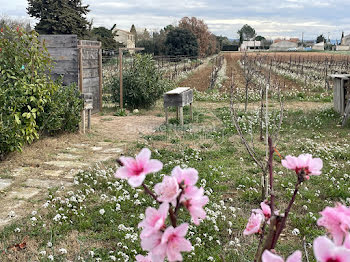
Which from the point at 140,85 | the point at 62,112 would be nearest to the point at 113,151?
the point at 62,112

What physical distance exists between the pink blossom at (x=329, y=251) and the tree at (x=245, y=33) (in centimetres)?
10056

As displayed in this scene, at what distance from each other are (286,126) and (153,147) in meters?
4.14

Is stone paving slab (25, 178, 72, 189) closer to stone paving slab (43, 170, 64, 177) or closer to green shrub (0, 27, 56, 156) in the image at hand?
stone paving slab (43, 170, 64, 177)

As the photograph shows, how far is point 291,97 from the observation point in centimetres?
1533

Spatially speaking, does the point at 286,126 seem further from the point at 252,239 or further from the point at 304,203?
the point at 252,239

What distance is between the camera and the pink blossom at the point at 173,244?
919 mm

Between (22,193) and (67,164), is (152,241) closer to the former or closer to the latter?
(22,193)

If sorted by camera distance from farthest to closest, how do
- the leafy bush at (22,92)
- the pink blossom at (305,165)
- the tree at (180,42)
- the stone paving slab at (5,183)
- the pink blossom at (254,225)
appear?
1. the tree at (180,42)
2. the leafy bush at (22,92)
3. the stone paving slab at (5,183)
4. the pink blossom at (254,225)
5. the pink blossom at (305,165)

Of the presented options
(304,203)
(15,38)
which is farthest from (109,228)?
(15,38)

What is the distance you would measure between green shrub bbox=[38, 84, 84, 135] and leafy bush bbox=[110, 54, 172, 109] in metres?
3.68

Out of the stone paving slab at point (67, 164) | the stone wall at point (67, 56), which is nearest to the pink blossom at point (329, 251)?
the stone paving slab at point (67, 164)

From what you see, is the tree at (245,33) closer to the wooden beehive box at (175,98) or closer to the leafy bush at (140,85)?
the leafy bush at (140,85)

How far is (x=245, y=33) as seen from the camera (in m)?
111

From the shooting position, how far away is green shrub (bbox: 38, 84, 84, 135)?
7449mm
